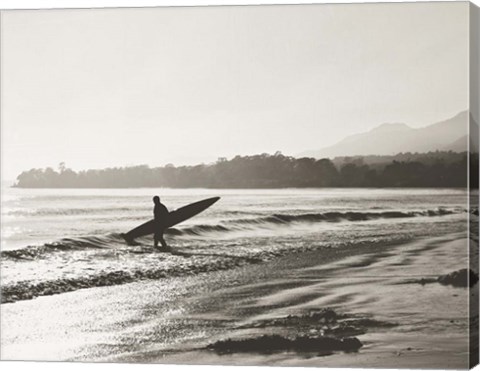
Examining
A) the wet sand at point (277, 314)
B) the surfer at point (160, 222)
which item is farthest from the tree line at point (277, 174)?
the wet sand at point (277, 314)

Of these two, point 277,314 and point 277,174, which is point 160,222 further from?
point 277,314

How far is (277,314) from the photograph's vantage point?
8.57 metres

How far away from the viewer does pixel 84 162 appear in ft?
29.2

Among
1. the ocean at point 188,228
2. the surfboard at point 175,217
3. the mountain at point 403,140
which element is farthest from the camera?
the surfboard at point 175,217

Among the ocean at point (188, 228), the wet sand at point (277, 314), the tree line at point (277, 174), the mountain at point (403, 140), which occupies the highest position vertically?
the mountain at point (403, 140)

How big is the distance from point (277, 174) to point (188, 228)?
56cm

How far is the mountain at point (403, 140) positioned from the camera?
27.5 feet

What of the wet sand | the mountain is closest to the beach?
the wet sand

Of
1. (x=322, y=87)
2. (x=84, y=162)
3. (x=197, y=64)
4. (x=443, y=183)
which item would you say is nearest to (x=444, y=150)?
(x=443, y=183)

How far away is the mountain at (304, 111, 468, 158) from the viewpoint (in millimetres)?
8391

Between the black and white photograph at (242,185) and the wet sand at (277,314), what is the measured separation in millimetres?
11

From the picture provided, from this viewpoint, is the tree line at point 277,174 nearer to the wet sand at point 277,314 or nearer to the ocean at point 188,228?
the ocean at point 188,228

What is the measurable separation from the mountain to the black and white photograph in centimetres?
1

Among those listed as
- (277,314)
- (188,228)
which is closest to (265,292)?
(277,314)
